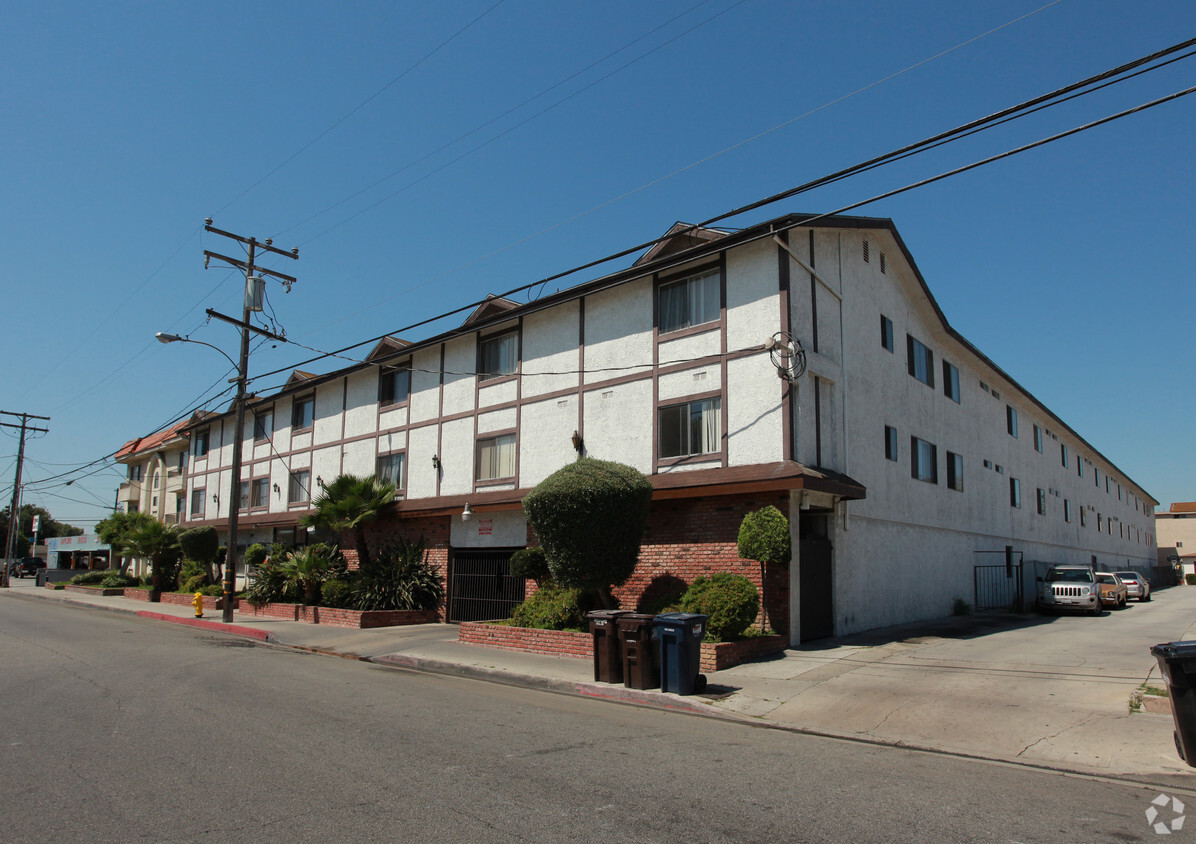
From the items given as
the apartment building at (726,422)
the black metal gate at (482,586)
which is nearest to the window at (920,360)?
the apartment building at (726,422)

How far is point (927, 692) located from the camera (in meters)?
11.2

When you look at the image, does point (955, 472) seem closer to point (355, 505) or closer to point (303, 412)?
point (355, 505)

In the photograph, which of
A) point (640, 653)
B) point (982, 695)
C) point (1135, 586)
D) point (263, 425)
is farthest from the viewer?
point (1135, 586)

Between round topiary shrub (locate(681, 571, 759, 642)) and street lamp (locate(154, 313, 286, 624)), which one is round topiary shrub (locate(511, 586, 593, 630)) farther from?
street lamp (locate(154, 313, 286, 624))

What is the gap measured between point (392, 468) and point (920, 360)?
16.6 meters

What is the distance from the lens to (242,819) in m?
5.45

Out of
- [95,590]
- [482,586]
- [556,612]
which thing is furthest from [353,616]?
[95,590]

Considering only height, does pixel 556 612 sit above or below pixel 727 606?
below

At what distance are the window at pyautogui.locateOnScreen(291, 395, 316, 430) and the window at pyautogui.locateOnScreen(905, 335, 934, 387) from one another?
68.7ft

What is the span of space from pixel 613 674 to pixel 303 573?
1546 cm

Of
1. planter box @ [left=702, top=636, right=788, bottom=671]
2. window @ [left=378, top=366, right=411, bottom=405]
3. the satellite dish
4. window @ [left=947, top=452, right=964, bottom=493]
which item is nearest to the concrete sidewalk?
planter box @ [left=702, top=636, right=788, bottom=671]

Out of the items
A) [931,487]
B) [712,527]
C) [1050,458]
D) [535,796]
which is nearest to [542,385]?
[712,527]

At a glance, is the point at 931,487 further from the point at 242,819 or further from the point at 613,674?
the point at 242,819

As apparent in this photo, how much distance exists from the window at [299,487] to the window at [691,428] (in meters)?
17.5
